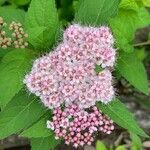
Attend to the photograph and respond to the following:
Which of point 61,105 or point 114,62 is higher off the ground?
point 114,62

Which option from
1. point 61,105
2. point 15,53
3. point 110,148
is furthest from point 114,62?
point 110,148

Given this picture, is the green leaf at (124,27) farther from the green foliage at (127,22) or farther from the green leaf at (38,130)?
the green leaf at (38,130)

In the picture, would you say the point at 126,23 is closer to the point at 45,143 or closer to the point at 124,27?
the point at 124,27

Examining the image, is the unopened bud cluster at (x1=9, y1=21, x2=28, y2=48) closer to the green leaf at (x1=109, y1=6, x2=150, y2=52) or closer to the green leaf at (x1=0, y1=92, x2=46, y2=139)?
the green leaf at (x1=0, y1=92, x2=46, y2=139)

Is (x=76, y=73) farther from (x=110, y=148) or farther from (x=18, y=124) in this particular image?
(x=110, y=148)

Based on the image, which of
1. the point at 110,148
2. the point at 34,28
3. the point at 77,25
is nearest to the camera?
the point at 34,28

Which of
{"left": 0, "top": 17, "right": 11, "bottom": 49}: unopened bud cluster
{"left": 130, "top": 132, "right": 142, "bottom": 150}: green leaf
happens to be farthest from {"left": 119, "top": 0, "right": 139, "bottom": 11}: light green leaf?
{"left": 130, "top": 132, "right": 142, "bottom": 150}: green leaf

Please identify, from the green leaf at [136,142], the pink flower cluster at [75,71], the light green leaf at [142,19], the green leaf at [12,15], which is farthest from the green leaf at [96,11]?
the green leaf at [136,142]
